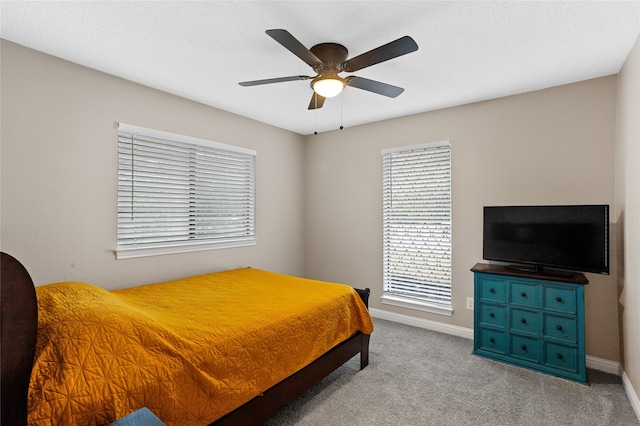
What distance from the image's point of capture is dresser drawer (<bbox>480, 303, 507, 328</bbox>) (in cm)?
288

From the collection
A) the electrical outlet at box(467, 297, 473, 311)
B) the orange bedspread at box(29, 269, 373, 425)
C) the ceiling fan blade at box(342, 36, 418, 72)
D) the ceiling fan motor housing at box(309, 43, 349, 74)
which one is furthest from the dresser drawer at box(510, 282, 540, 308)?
the ceiling fan motor housing at box(309, 43, 349, 74)

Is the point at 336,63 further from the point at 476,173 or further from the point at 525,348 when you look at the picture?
the point at 525,348

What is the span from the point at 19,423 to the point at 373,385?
214cm

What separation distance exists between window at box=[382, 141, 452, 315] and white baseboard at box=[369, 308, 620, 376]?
0.47ft

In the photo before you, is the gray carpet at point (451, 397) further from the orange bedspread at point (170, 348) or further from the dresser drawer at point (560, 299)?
the dresser drawer at point (560, 299)

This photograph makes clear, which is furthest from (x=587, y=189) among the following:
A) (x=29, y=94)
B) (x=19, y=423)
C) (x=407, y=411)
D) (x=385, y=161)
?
(x=29, y=94)

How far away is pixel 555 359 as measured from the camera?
2.62 m

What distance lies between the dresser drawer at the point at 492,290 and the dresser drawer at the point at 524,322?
0.49ft

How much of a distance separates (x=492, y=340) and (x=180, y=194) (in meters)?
3.32

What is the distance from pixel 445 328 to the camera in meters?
3.56

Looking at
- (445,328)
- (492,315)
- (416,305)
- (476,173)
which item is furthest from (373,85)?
(445,328)

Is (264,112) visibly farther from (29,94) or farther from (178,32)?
(29,94)

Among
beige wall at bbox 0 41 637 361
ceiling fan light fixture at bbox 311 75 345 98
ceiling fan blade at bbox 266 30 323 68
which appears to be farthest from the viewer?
beige wall at bbox 0 41 637 361

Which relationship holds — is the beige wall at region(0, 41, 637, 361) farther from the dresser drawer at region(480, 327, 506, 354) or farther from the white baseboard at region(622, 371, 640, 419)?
the dresser drawer at region(480, 327, 506, 354)
